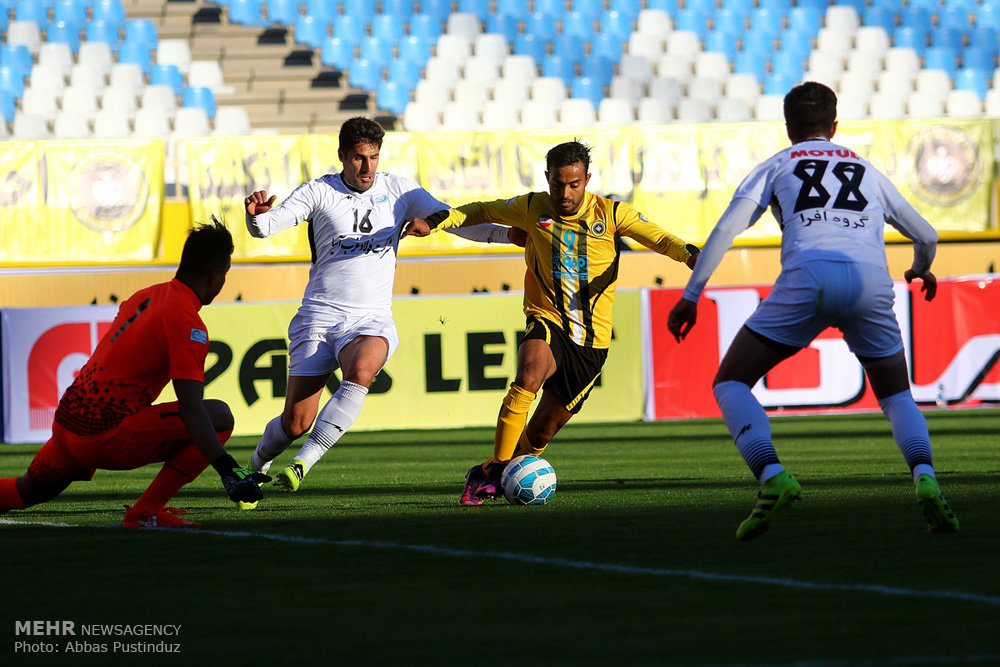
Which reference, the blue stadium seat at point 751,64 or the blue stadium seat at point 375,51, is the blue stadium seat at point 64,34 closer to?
the blue stadium seat at point 375,51

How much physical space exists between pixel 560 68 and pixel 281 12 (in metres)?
4.53

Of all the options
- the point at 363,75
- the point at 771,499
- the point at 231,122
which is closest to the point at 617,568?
the point at 771,499

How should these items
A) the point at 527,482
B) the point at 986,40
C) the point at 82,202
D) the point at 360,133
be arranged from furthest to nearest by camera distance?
1. the point at 986,40
2. the point at 82,202
3. the point at 360,133
4. the point at 527,482

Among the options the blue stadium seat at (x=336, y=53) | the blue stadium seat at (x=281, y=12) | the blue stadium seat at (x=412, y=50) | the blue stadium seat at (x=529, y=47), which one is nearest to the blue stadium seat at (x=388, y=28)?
the blue stadium seat at (x=412, y=50)

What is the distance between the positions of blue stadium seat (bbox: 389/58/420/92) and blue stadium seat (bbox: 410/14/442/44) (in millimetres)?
896

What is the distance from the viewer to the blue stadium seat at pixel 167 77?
2144cm

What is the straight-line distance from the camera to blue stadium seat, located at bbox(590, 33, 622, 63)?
22797 mm

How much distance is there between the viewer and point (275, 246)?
58.6ft

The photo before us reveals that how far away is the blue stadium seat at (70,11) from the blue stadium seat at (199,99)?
2.87 metres

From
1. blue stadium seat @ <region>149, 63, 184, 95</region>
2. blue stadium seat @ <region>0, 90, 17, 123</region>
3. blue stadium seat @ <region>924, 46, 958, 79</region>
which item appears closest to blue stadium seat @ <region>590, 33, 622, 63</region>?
blue stadium seat @ <region>924, 46, 958, 79</region>

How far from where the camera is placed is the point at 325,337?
312 inches

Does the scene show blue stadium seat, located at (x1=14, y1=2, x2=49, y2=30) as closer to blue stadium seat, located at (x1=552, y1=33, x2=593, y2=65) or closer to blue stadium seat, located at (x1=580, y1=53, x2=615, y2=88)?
blue stadium seat, located at (x1=552, y1=33, x2=593, y2=65)

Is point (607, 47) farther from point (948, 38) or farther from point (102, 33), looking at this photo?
point (102, 33)

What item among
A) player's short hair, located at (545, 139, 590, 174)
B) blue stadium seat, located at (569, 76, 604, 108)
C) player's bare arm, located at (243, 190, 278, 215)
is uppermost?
blue stadium seat, located at (569, 76, 604, 108)
